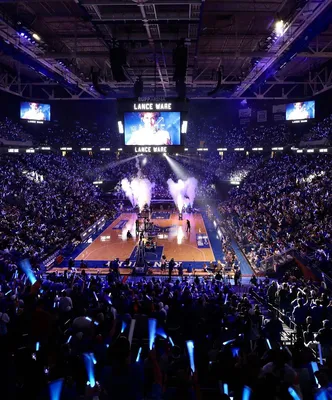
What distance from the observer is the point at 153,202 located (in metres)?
40.3

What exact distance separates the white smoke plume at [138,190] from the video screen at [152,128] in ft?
88.4

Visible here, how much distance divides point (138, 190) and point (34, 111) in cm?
1547

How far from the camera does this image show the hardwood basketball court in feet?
69.9

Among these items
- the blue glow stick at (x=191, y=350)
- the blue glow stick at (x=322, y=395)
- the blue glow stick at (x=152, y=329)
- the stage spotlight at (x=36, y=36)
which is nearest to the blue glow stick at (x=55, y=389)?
the blue glow stick at (x=191, y=350)

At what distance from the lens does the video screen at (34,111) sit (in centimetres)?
3216

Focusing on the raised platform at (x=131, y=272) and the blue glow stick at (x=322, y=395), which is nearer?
the blue glow stick at (x=322, y=395)

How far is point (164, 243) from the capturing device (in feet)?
80.5

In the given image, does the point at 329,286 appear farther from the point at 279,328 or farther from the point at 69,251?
the point at 69,251

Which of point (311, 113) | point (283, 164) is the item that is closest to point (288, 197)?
point (311, 113)

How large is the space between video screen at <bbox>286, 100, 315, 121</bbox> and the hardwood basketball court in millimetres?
12183

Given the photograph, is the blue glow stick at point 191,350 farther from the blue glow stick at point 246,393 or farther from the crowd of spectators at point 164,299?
the blue glow stick at point 246,393

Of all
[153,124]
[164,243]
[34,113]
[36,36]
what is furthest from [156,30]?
[34,113]

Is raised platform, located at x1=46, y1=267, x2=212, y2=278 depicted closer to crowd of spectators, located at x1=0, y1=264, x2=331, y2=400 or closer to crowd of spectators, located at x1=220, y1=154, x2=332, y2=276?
crowd of spectators, located at x1=220, y1=154, x2=332, y2=276

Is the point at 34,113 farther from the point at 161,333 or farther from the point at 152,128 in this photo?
the point at 161,333
